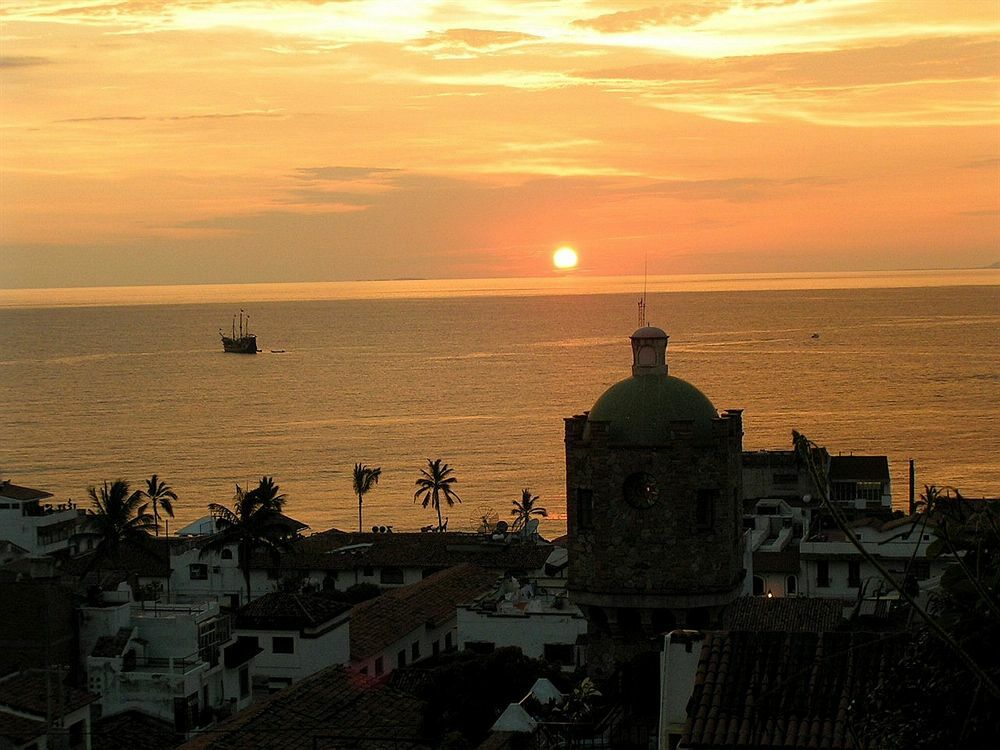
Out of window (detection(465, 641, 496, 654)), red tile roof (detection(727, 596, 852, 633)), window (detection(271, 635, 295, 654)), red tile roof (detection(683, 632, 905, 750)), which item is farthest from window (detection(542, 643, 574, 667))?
red tile roof (detection(683, 632, 905, 750))

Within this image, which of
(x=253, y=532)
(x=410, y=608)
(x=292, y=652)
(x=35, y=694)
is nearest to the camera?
(x=35, y=694)

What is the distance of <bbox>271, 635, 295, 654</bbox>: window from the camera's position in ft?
143

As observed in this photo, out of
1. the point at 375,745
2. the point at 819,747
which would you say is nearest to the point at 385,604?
the point at 375,745

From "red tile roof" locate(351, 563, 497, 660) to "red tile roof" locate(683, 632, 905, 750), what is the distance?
1181 inches

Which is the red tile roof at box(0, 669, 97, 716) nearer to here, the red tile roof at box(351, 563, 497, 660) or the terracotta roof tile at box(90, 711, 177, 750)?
the terracotta roof tile at box(90, 711, 177, 750)

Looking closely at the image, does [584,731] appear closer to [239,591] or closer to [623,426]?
[623,426]

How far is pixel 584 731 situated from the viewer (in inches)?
903

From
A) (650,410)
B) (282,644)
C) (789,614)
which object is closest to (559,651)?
(282,644)

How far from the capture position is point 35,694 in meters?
30.3

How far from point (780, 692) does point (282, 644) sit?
100 ft

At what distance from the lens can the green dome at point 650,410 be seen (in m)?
28.6

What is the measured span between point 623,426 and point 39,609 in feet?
50.0

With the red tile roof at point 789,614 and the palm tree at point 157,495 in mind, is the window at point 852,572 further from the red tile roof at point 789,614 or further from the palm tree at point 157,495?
the palm tree at point 157,495

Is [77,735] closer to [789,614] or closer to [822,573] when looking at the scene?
[789,614]
